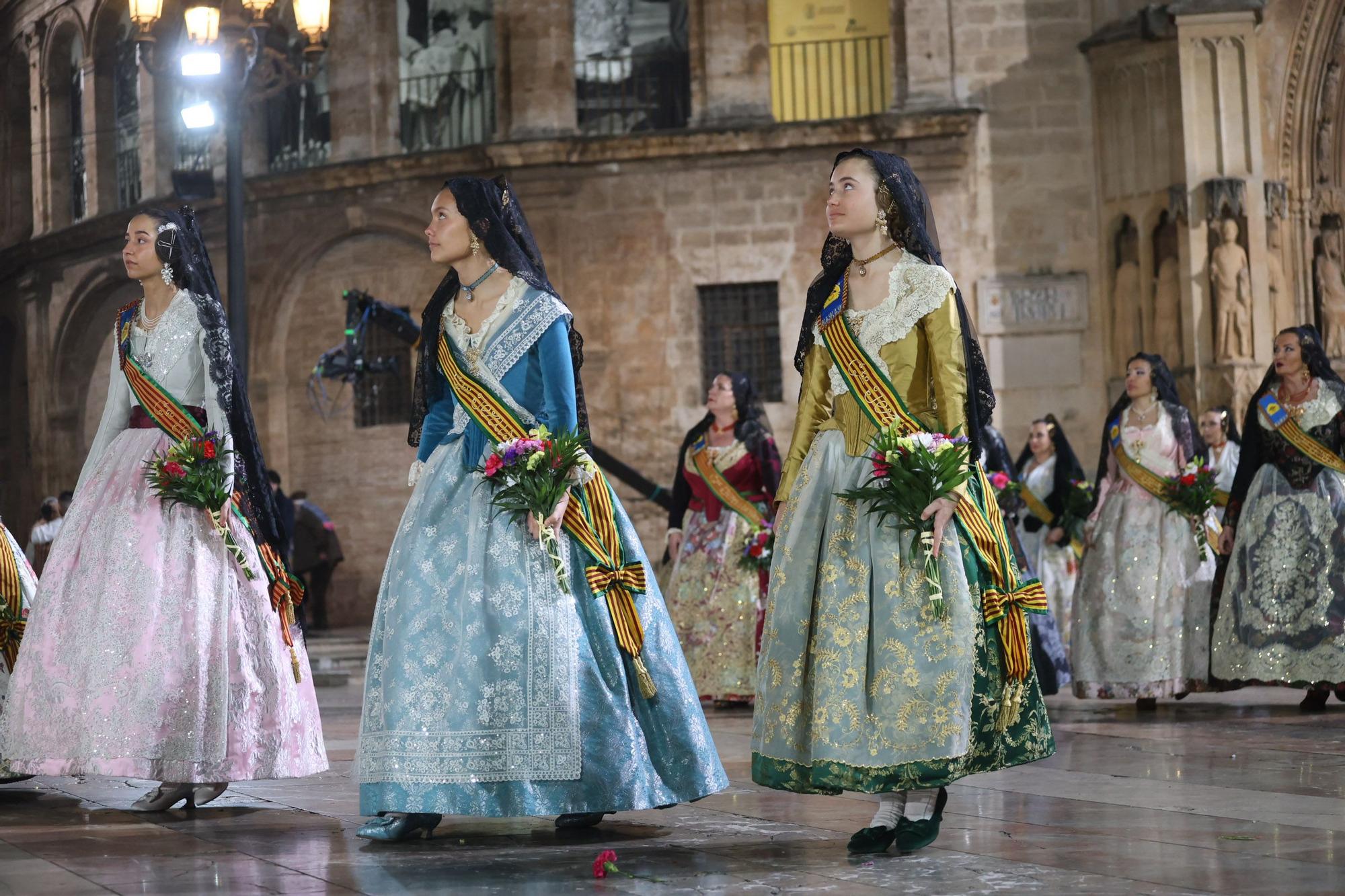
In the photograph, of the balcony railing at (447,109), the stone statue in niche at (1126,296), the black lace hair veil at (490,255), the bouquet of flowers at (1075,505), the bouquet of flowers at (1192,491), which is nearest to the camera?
the black lace hair veil at (490,255)

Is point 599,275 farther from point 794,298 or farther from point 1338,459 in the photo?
point 1338,459

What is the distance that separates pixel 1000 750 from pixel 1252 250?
14969mm

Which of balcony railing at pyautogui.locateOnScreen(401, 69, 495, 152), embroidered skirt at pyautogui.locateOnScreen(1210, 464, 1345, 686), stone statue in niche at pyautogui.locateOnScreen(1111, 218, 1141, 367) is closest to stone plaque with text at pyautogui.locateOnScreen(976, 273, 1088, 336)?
stone statue in niche at pyautogui.locateOnScreen(1111, 218, 1141, 367)

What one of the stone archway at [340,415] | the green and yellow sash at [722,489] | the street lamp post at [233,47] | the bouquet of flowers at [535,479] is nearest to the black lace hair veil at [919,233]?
the bouquet of flowers at [535,479]

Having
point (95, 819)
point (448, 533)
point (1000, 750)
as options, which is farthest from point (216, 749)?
point (1000, 750)

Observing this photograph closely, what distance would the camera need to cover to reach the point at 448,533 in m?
5.92

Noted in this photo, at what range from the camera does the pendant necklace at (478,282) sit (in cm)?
628

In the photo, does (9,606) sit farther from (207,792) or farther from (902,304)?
(902,304)

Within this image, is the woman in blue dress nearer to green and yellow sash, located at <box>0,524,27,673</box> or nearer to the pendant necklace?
the pendant necklace

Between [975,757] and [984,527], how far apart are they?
0.67m

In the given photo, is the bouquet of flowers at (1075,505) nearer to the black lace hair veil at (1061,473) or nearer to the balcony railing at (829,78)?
the black lace hair veil at (1061,473)

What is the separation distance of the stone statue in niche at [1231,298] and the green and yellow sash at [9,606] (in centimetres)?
1417

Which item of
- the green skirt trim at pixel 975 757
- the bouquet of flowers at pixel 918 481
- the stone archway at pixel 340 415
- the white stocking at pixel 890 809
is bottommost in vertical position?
the white stocking at pixel 890 809

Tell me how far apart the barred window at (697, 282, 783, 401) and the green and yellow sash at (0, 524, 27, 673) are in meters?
14.0
